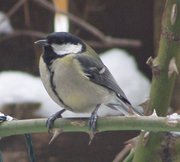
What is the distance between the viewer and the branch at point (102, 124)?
35.3 inches

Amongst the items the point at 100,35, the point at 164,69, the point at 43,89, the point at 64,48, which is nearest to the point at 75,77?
the point at 64,48

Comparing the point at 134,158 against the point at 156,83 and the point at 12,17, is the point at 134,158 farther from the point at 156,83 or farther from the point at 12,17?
the point at 12,17

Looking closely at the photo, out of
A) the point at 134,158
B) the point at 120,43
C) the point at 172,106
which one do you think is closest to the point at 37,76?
the point at 120,43

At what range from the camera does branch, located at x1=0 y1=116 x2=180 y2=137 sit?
898 mm

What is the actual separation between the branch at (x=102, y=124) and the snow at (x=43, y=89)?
5.24ft

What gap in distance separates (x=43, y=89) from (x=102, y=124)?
182 centimetres

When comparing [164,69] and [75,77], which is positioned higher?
[164,69]

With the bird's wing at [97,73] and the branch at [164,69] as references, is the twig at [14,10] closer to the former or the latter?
the bird's wing at [97,73]

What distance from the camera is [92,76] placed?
56.6 inches

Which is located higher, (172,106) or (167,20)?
(167,20)

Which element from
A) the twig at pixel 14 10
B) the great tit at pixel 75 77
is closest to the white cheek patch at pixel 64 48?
the great tit at pixel 75 77

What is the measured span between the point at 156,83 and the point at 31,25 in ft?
6.57

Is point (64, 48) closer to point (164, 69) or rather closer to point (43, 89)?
point (164, 69)

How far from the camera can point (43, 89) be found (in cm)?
282
